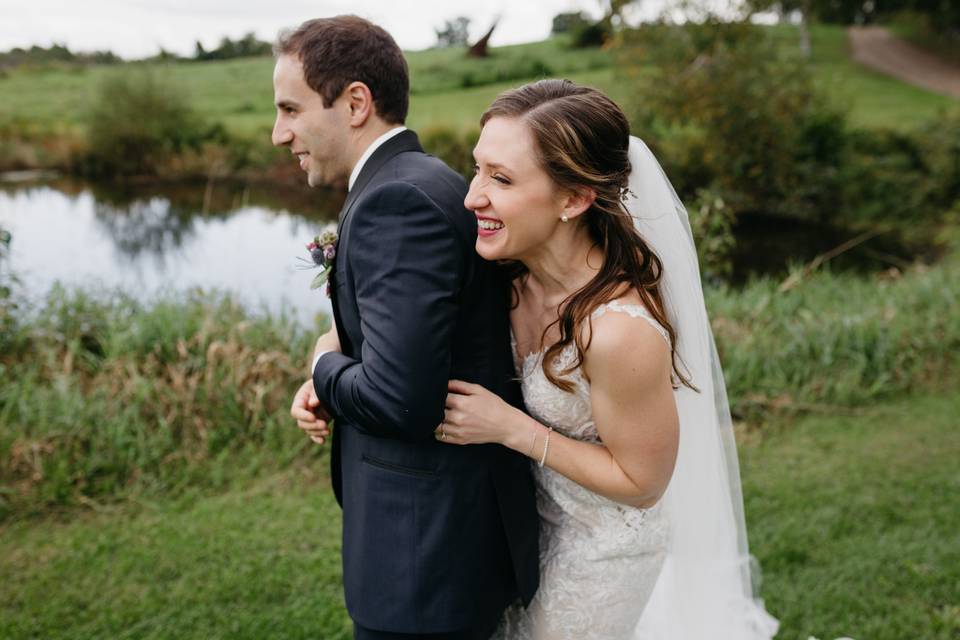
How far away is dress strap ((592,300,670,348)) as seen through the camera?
1979 mm

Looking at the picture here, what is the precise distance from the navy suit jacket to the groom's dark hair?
161 millimetres

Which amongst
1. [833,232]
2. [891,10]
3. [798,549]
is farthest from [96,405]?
[891,10]

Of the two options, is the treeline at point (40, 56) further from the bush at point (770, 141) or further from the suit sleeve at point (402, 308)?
the suit sleeve at point (402, 308)

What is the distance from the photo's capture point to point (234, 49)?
39.7 meters

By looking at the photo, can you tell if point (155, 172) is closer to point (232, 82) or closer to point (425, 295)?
point (232, 82)

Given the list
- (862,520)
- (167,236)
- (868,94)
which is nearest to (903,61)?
(868,94)

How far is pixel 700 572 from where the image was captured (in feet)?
9.49

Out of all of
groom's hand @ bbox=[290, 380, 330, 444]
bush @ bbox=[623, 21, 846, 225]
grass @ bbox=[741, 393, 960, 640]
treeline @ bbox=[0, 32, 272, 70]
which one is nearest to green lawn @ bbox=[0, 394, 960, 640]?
grass @ bbox=[741, 393, 960, 640]

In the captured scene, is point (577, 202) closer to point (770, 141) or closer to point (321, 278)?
point (321, 278)

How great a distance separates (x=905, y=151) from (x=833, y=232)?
2.93 meters

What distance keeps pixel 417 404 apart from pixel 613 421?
0.54 meters

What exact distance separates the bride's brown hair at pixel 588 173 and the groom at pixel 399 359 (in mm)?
213

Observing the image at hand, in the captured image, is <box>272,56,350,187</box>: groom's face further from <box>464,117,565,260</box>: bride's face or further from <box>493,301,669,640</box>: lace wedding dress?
<box>493,301,669,640</box>: lace wedding dress

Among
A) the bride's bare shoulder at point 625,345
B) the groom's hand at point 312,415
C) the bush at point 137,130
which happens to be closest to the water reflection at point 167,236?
the bush at point 137,130
